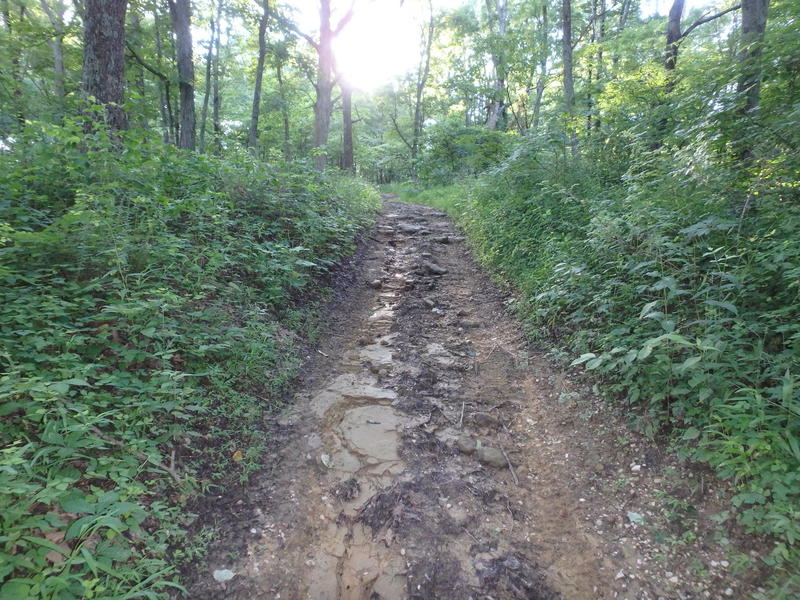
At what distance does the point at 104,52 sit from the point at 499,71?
15.7m

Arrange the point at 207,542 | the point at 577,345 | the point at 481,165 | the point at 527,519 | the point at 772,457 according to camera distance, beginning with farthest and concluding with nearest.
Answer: the point at 481,165, the point at 577,345, the point at 527,519, the point at 207,542, the point at 772,457

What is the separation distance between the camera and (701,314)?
329cm

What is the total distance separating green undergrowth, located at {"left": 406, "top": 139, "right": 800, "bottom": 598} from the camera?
2305 mm

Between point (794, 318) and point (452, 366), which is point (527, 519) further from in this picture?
point (794, 318)

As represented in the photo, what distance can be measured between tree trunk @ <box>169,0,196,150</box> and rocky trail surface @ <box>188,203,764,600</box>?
323 inches

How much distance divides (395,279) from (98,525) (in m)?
5.71

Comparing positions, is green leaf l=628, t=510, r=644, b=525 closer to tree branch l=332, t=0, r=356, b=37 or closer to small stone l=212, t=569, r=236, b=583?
small stone l=212, t=569, r=236, b=583

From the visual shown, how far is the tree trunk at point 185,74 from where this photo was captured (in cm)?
973

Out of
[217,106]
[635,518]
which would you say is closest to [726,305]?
[635,518]

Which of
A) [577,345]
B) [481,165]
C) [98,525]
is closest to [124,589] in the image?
[98,525]

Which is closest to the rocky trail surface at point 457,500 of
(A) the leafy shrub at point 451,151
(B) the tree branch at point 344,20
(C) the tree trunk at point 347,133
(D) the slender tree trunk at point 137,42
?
(D) the slender tree trunk at point 137,42

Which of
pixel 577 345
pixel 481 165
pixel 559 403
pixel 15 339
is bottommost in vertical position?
pixel 559 403

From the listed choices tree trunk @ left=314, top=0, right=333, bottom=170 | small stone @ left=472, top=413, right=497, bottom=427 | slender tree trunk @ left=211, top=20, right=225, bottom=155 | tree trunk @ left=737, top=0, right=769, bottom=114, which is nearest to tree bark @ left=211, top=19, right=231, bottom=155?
slender tree trunk @ left=211, top=20, right=225, bottom=155

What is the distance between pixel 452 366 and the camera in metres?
4.61
